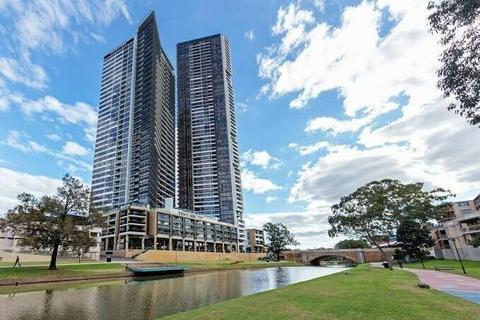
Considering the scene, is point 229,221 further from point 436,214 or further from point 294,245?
point 436,214

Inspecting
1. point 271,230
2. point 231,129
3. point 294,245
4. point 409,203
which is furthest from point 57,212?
point 231,129

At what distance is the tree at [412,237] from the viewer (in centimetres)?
5588

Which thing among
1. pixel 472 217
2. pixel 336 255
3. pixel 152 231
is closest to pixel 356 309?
pixel 472 217

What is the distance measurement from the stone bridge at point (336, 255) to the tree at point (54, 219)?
7941 cm

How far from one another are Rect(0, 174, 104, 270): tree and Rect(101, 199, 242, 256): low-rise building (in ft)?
174

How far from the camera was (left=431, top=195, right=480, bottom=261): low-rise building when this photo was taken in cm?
A: 5825

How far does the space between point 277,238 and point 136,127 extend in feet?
298

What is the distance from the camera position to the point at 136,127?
513ft

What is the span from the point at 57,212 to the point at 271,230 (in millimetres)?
103579

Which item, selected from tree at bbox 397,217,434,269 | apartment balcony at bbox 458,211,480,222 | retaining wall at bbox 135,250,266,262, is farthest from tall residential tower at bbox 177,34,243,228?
apartment balcony at bbox 458,211,480,222

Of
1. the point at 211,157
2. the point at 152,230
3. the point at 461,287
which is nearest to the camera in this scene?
the point at 461,287

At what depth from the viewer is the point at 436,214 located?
198 feet

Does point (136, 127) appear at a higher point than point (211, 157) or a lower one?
higher

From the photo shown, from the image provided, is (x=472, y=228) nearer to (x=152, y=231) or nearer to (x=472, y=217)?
(x=472, y=217)
